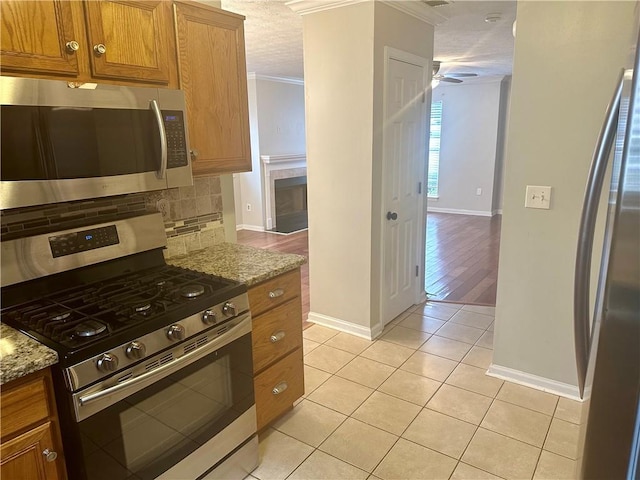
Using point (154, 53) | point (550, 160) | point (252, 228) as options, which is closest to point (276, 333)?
point (154, 53)

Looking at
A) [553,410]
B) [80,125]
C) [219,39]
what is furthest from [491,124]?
[80,125]

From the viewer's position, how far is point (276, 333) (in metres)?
2.12

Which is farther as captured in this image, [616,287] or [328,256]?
[328,256]

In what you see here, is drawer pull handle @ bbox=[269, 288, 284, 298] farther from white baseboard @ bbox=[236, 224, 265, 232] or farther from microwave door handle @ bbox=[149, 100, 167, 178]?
white baseboard @ bbox=[236, 224, 265, 232]

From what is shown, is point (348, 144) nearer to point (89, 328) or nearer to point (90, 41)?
point (90, 41)

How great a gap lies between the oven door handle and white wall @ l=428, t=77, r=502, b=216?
267 inches

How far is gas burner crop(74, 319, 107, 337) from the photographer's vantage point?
1.34m

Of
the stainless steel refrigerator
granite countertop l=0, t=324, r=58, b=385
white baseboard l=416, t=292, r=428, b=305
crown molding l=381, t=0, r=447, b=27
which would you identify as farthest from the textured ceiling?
the stainless steel refrigerator

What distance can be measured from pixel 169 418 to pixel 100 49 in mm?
1342

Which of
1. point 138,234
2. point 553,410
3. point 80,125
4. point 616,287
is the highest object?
point 80,125

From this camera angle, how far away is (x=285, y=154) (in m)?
7.38

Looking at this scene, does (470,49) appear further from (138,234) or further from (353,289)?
(138,234)

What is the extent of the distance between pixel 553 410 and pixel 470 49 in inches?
156

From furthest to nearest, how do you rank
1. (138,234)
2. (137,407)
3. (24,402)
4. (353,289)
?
(353,289)
(138,234)
(137,407)
(24,402)
